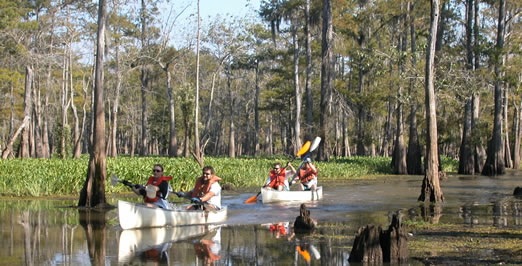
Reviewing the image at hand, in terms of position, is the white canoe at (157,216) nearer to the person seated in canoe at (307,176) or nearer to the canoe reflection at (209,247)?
the canoe reflection at (209,247)

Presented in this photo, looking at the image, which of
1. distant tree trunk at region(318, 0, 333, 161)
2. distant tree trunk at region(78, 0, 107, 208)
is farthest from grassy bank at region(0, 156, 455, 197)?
distant tree trunk at region(318, 0, 333, 161)

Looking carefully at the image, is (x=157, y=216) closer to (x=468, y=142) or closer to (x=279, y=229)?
(x=279, y=229)

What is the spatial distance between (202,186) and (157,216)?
2.11m

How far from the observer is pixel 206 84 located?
7438 cm

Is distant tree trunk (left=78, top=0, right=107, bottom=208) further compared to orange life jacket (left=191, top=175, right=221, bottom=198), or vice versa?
distant tree trunk (left=78, top=0, right=107, bottom=208)

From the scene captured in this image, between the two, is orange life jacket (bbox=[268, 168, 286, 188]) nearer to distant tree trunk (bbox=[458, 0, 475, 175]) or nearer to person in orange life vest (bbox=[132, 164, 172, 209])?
person in orange life vest (bbox=[132, 164, 172, 209])

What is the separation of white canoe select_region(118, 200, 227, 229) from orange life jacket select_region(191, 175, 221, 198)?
0.65 metres

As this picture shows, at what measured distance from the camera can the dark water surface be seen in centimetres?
1266

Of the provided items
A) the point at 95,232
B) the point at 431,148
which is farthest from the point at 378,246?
the point at 431,148

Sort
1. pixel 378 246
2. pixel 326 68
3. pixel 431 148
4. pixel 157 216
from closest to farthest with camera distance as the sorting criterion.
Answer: pixel 378 246
pixel 157 216
pixel 431 148
pixel 326 68

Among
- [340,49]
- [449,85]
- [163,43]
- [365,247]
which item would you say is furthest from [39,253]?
[163,43]

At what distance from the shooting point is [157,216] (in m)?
16.9

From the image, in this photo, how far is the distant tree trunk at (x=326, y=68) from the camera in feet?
133

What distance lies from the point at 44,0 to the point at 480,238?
39.6 m
